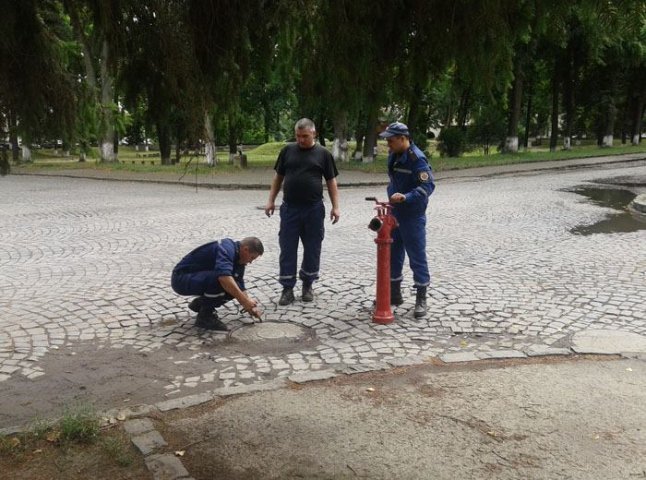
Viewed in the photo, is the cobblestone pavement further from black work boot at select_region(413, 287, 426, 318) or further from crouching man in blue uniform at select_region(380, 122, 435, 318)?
crouching man in blue uniform at select_region(380, 122, 435, 318)

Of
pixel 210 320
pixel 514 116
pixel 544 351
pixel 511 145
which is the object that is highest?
pixel 514 116

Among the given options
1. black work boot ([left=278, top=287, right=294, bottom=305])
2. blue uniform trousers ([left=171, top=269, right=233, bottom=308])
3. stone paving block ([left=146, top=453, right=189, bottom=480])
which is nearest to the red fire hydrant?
black work boot ([left=278, top=287, right=294, bottom=305])

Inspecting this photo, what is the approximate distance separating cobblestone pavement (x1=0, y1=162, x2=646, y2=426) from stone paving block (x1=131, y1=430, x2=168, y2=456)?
0.63 m

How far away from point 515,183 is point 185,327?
658 inches

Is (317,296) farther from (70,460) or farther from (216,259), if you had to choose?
(70,460)

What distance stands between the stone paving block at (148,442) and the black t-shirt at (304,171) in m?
3.16

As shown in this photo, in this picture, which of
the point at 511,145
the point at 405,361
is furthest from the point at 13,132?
the point at 511,145

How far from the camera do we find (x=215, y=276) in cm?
541

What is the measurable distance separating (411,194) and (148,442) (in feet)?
10.8

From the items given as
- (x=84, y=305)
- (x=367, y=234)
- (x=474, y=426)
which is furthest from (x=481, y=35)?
(x=367, y=234)

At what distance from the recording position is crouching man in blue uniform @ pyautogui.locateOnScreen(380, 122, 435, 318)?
19.0ft

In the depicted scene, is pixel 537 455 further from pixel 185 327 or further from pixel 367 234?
pixel 367 234

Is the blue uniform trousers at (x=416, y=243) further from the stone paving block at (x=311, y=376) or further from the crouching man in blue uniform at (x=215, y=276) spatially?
the stone paving block at (x=311, y=376)

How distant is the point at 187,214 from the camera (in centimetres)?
1348
